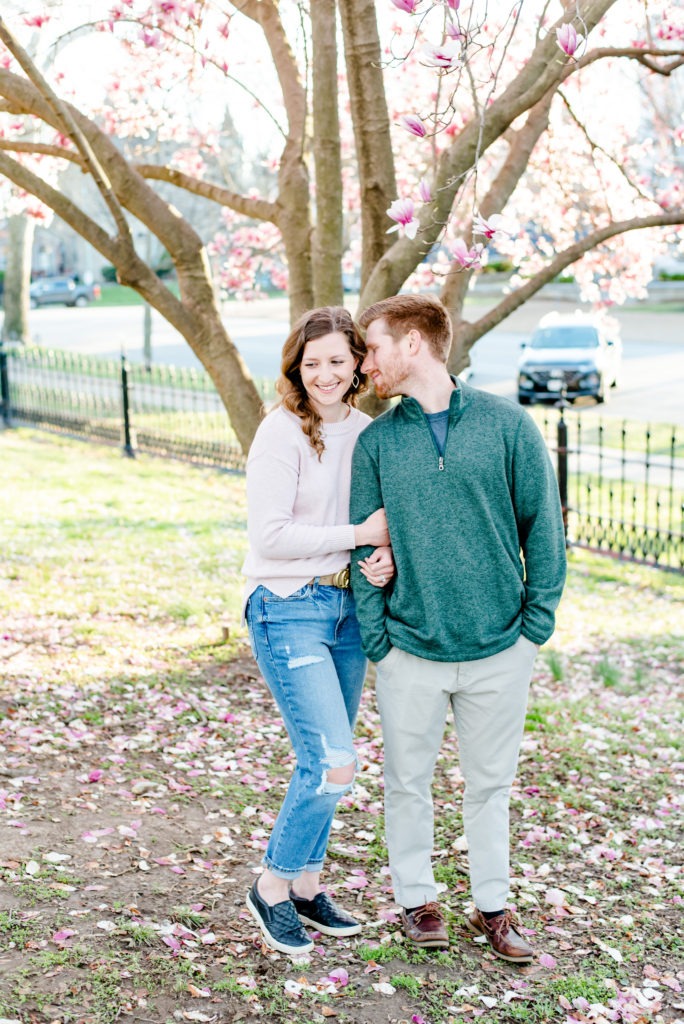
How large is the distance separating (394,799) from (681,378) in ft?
61.6

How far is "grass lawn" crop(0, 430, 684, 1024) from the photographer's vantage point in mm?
3061

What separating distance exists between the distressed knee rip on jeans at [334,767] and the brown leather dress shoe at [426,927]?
58 cm

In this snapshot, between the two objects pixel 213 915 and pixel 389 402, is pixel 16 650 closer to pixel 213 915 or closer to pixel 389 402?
pixel 389 402

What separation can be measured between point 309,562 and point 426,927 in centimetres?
121

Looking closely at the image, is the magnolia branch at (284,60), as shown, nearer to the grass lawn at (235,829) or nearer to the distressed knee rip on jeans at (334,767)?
the grass lawn at (235,829)

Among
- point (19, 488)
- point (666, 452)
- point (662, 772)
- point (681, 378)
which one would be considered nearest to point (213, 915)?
point (662, 772)

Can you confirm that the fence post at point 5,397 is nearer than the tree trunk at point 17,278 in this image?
Yes

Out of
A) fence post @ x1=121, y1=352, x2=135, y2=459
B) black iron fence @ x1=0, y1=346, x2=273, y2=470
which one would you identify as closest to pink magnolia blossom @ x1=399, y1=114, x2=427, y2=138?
black iron fence @ x1=0, y1=346, x2=273, y2=470

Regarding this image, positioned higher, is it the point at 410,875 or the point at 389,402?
the point at 389,402

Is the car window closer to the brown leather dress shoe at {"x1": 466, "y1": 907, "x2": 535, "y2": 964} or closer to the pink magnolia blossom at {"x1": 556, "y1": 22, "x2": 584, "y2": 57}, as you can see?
the pink magnolia blossom at {"x1": 556, "y1": 22, "x2": 584, "y2": 57}

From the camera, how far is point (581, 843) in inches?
168

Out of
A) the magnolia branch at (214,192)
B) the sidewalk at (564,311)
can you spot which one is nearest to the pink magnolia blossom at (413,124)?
the magnolia branch at (214,192)

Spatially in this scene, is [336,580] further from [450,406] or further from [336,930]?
[336,930]

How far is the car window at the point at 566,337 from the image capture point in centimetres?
1898
